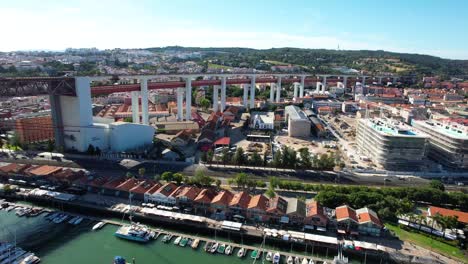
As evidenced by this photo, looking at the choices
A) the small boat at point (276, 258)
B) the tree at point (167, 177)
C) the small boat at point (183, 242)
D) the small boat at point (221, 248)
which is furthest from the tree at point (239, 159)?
the small boat at point (276, 258)

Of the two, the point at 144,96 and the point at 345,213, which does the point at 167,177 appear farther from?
the point at 144,96

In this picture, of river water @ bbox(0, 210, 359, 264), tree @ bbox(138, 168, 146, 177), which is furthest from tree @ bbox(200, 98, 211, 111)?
river water @ bbox(0, 210, 359, 264)

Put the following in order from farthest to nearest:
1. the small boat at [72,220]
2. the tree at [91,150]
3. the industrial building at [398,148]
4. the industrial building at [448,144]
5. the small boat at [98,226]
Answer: the tree at [91,150] < the industrial building at [448,144] < the industrial building at [398,148] < the small boat at [72,220] < the small boat at [98,226]

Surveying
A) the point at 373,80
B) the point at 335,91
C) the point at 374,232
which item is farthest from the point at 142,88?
the point at 373,80

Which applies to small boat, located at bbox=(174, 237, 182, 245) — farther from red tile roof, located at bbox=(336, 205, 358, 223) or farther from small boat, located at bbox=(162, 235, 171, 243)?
red tile roof, located at bbox=(336, 205, 358, 223)

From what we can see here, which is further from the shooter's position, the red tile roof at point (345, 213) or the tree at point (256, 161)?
the tree at point (256, 161)

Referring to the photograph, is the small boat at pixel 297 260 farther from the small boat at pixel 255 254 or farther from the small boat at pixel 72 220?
the small boat at pixel 72 220

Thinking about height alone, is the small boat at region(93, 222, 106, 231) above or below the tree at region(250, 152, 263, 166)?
below
